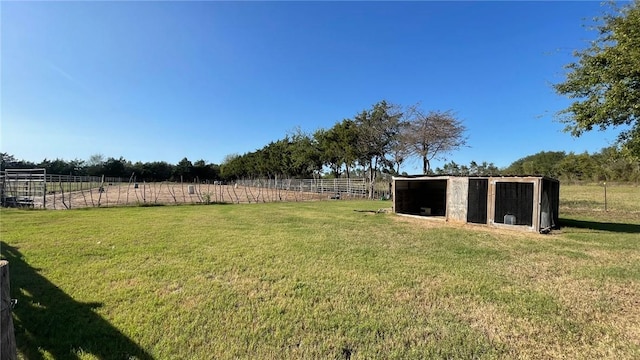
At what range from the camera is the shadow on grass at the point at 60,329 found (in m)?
2.64

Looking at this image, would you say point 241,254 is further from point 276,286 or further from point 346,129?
point 346,129

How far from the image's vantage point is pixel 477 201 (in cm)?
1053

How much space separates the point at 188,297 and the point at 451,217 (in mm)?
9714

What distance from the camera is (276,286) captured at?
13.6ft

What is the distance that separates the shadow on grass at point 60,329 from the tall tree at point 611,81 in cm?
1069

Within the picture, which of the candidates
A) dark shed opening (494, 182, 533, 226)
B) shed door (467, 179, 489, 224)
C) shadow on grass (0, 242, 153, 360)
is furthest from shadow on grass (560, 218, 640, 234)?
shadow on grass (0, 242, 153, 360)

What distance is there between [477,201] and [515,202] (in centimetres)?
109

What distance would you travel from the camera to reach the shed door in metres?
10.4

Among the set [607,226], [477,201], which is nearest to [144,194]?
[477,201]

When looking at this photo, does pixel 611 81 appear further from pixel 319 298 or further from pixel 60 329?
pixel 60 329

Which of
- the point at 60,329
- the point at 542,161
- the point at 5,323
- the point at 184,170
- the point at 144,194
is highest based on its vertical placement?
the point at 542,161

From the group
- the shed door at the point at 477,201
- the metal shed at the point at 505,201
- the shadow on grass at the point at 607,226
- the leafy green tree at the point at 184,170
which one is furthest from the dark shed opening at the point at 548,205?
the leafy green tree at the point at 184,170

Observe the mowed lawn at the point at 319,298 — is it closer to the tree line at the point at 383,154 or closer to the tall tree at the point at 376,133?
the tree line at the point at 383,154

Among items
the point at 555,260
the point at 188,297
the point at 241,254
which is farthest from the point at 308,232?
the point at 555,260
